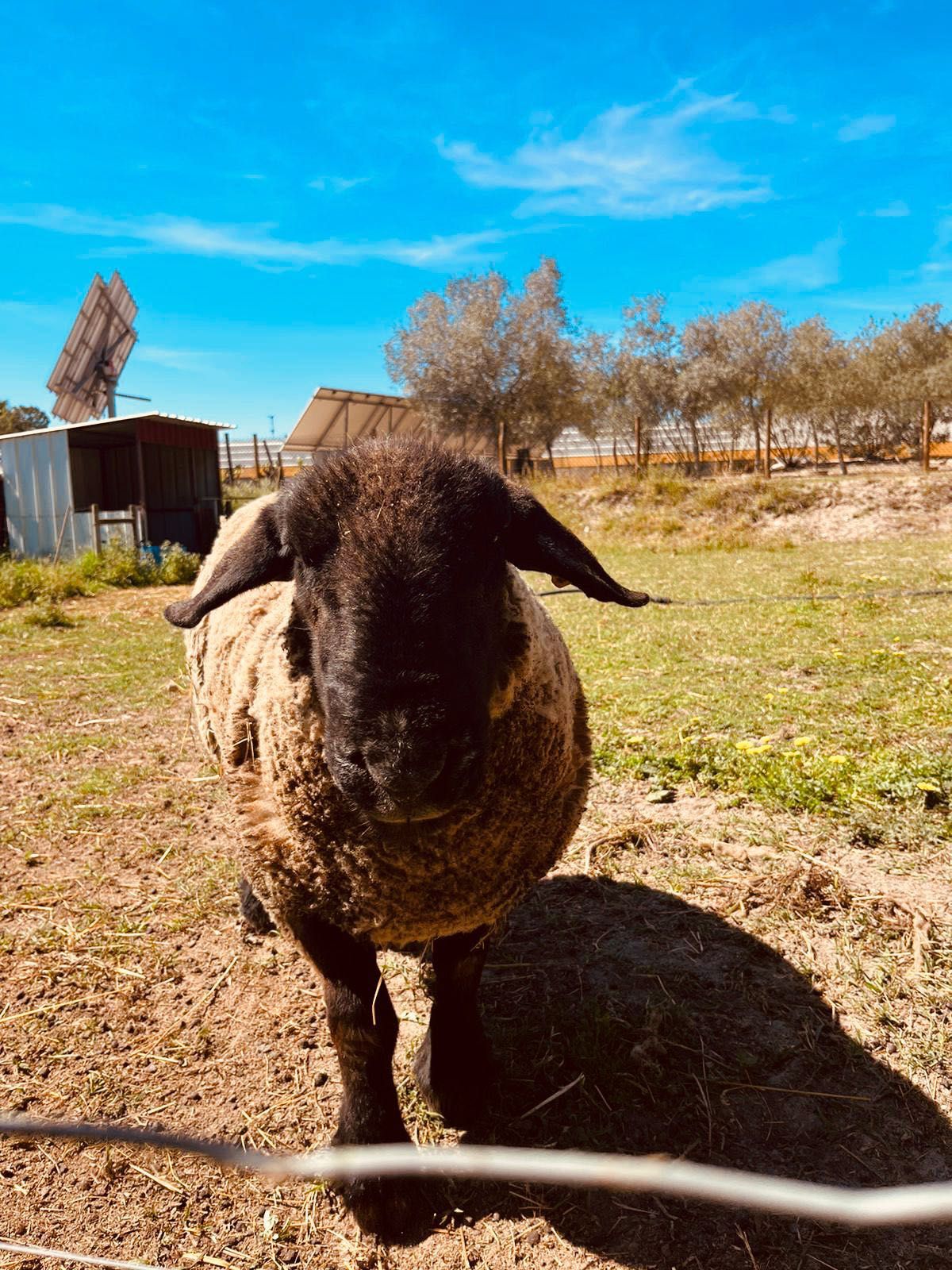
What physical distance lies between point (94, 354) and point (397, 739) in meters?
30.7

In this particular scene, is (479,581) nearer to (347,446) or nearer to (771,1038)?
(347,446)

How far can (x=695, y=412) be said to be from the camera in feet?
119

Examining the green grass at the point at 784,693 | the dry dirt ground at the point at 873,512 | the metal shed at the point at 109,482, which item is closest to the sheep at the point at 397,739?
the green grass at the point at 784,693

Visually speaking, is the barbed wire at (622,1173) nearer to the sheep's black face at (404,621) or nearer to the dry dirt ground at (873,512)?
the sheep's black face at (404,621)

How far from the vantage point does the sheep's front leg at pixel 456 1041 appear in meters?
2.47

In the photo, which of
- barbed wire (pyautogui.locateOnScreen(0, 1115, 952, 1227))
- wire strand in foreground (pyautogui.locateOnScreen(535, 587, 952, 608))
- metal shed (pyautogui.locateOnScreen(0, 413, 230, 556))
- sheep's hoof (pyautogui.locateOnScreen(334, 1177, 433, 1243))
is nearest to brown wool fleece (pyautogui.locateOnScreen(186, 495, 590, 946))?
sheep's hoof (pyautogui.locateOnScreen(334, 1177, 433, 1243))

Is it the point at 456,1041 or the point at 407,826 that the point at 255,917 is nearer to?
the point at 456,1041

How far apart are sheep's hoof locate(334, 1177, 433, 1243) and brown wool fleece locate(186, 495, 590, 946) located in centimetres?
63

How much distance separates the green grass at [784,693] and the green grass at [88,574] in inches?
346

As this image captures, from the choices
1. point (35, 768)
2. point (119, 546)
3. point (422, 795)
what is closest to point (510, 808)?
point (422, 795)

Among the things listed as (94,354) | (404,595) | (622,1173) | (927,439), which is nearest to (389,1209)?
(404,595)

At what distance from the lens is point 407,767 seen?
1.78 m

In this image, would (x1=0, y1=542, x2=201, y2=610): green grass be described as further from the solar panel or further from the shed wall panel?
the solar panel

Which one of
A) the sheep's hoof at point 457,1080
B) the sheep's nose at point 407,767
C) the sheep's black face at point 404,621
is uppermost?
the sheep's black face at point 404,621
